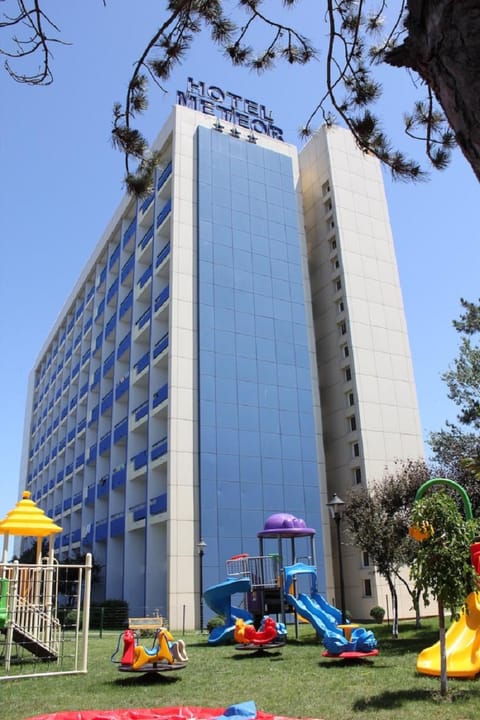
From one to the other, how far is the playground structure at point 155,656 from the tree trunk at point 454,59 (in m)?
11.3

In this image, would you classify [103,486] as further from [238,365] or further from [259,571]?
[259,571]

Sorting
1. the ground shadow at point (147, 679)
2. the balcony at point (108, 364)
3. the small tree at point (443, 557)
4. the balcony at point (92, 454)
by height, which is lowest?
the ground shadow at point (147, 679)

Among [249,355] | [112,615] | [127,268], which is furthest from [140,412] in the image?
[127,268]

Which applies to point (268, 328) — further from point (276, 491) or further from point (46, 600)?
point (46, 600)

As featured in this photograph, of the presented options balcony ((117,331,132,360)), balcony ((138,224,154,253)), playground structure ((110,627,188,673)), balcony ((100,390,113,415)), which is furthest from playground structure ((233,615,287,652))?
balcony ((138,224,154,253))

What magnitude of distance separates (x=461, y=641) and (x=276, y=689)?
13.1 ft

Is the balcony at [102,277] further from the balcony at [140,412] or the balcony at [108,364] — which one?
the balcony at [140,412]

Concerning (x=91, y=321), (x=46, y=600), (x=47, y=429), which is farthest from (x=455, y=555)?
(x=47, y=429)

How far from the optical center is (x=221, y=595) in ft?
69.8

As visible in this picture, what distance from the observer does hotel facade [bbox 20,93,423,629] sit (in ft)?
102

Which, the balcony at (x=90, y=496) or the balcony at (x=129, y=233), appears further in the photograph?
the balcony at (x=129, y=233)

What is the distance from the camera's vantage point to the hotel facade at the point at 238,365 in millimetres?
31000

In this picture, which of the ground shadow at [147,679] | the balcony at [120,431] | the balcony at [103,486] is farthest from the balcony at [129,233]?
the ground shadow at [147,679]

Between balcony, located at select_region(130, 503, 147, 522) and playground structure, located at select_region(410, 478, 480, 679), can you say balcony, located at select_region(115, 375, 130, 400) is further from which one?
playground structure, located at select_region(410, 478, 480, 679)
